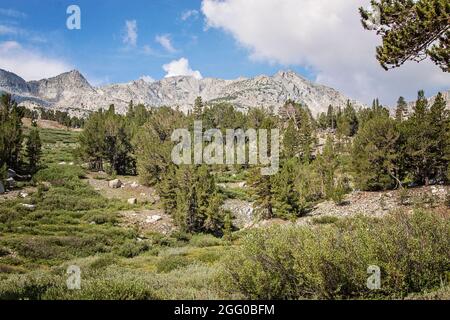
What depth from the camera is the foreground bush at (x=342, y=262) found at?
425 inches

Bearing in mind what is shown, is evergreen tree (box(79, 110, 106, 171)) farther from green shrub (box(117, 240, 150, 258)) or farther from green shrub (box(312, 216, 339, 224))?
green shrub (box(312, 216, 339, 224))

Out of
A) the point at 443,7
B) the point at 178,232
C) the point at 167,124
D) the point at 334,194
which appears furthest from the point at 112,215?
the point at 443,7

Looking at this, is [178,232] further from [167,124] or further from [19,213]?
[167,124]

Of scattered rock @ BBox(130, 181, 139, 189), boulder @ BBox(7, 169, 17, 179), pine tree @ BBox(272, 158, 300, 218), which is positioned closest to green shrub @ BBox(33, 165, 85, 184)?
boulder @ BBox(7, 169, 17, 179)

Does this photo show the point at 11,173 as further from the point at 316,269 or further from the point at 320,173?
the point at 316,269

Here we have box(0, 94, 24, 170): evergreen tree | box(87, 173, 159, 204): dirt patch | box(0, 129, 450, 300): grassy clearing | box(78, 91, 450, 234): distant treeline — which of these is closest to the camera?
box(0, 129, 450, 300): grassy clearing

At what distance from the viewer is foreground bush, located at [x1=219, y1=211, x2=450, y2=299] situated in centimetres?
1080

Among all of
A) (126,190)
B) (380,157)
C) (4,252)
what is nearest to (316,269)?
(4,252)

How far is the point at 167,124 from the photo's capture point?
67.9 metres

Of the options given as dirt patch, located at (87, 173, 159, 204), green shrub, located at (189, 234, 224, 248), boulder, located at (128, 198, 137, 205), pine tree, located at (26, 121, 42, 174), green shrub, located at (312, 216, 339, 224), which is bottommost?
green shrub, located at (189, 234, 224, 248)

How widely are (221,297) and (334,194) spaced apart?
35677 millimetres
